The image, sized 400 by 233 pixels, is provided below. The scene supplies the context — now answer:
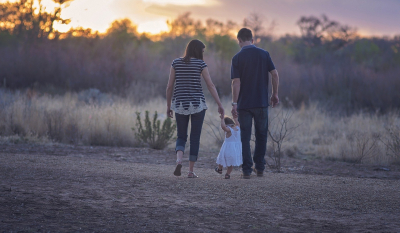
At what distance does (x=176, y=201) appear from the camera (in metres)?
4.64

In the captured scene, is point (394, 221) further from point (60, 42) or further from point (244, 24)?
point (244, 24)

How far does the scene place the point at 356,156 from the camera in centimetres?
975

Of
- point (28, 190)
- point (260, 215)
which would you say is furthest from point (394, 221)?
point (28, 190)

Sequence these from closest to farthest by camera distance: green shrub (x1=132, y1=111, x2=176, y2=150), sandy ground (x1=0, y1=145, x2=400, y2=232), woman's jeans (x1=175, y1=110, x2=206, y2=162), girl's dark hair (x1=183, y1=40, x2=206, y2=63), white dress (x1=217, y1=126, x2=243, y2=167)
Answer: sandy ground (x1=0, y1=145, x2=400, y2=232), girl's dark hair (x1=183, y1=40, x2=206, y2=63), woman's jeans (x1=175, y1=110, x2=206, y2=162), white dress (x1=217, y1=126, x2=243, y2=167), green shrub (x1=132, y1=111, x2=176, y2=150)

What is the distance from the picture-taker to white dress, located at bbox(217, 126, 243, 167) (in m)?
5.85

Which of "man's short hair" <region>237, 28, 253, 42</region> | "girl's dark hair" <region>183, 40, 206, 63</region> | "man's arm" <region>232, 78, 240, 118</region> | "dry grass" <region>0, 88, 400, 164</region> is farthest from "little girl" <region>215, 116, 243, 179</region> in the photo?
"dry grass" <region>0, 88, 400, 164</region>

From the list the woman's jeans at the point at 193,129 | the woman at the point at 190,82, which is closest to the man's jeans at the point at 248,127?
the woman at the point at 190,82

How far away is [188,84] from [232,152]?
108 centimetres

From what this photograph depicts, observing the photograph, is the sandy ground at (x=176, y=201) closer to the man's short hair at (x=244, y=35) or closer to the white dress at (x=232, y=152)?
the white dress at (x=232, y=152)

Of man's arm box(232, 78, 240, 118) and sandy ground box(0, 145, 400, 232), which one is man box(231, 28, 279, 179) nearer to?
man's arm box(232, 78, 240, 118)

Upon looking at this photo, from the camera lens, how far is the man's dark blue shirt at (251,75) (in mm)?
5859

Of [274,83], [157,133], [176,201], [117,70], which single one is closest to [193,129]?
[274,83]

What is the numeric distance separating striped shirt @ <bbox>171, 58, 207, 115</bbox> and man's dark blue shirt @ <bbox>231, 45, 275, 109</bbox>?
0.55 m

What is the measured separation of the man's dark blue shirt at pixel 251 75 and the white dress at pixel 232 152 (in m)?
0.42
